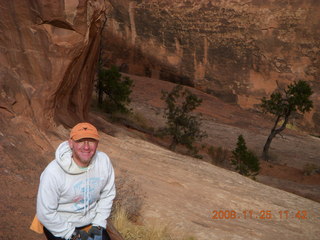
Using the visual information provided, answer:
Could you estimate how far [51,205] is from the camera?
2.71 m

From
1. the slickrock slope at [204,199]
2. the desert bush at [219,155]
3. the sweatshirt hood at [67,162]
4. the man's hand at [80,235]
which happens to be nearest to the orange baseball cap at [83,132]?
the sweatshirt hood at [67,162]

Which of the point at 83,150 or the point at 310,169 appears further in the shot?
the point at 310,169

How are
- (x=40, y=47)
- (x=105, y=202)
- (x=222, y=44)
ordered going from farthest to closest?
(x=222, y=44)
(x=40, y=47)
(x=105, y=202)

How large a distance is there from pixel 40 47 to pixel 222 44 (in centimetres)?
1930

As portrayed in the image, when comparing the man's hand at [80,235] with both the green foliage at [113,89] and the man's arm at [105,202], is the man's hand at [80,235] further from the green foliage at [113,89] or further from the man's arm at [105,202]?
the green foliage at [113,89]

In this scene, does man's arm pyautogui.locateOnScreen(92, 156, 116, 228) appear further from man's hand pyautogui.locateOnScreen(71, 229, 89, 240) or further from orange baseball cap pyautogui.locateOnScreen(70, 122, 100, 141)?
orange baseball cap pyautogui.locateOnScreen(70, 122, 100, 141)

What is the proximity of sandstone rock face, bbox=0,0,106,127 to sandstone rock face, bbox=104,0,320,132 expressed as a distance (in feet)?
60.0

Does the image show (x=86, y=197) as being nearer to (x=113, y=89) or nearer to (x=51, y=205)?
(x=51, y=205)

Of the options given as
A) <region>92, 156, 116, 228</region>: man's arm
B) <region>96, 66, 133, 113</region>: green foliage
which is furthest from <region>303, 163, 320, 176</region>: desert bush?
<region>92, 156, 116, 228</region>: man's arm

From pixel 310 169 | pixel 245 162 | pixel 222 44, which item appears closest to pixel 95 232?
pixel 245 162

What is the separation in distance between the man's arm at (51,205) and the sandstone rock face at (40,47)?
3.92 m

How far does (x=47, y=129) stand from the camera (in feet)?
22.4

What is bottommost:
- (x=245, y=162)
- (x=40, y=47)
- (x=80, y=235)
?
(x=245, y=162)

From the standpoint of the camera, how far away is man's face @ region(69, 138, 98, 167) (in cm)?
277
